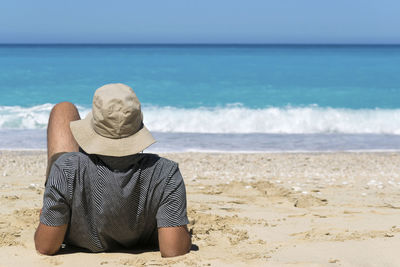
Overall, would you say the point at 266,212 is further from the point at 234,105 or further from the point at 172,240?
the point at 234,105

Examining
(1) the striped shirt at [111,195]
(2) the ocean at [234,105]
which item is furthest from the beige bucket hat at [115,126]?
(2) the ocean at [234,105]

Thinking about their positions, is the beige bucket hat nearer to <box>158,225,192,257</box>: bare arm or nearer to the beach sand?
<box>158,225,192,257</box>: bare arm

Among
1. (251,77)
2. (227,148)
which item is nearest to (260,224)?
(227,148)

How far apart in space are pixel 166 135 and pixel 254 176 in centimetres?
499

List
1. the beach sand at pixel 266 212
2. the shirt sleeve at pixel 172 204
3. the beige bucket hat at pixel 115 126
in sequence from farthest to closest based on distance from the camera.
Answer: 1. the beach sand at pixel 266 212
2. the shirt sleeve at pixel 172 204
3. the beige bucket hat at pixel 115 126

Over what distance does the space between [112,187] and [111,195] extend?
0.05m

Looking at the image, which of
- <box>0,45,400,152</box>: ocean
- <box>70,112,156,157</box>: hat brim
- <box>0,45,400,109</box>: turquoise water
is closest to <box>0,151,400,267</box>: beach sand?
<box>70,112,156,157</box>: hat brim

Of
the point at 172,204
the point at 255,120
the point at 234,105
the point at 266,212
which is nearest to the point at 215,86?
the point at 234,105

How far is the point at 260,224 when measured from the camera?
4043mm

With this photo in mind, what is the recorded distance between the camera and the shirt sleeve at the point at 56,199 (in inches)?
106

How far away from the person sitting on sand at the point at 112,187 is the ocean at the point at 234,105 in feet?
22.3

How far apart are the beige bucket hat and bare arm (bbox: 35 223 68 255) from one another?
20.1 inches

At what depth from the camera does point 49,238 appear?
2.82 metres

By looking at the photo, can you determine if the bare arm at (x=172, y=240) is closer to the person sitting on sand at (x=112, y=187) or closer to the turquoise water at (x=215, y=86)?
the person sitting on sand at (x=112, y=187)
